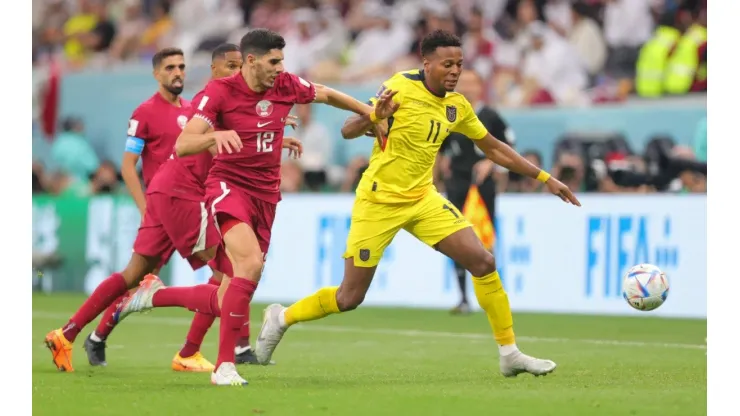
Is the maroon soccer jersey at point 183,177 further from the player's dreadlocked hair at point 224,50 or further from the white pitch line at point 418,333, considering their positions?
the white pitch line at point 418,333

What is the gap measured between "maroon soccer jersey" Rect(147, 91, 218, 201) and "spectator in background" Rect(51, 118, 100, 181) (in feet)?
35.6

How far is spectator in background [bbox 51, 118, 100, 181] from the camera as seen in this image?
20.5m

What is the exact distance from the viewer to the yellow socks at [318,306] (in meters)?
9.24

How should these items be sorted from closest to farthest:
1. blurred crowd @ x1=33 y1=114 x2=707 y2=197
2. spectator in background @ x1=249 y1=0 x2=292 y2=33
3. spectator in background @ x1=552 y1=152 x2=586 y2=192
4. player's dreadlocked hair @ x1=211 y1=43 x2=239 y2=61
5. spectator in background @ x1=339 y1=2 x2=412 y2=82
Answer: player's dreadlocked hair @ x1=211 y1=43 x2=239 y2=61 < blurred crowd @ x1=33 y1=114 x2=707 y2=197 < spectator in background @ x1=552 y1=152 x2=586 y2=192 < spectator in background @ x1=339 y1=2 x2=412 y2=82 < spectator in background @ x1=249 y1=0 x2=292 y2=33

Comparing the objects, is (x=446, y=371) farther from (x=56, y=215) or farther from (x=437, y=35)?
(x=56, y=215)

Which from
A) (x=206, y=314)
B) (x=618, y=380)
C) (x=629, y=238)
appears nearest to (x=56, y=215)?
(x=629, y=238)

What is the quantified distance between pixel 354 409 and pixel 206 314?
2.57 metres

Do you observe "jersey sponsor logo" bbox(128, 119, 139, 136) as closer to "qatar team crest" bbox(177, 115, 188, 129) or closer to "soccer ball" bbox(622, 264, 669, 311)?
"qatar team crest" bbox(177, 115, 188, 129)

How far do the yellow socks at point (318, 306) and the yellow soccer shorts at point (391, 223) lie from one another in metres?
0.31

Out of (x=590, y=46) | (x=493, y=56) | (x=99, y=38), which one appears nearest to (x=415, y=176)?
(x=590, y=46)

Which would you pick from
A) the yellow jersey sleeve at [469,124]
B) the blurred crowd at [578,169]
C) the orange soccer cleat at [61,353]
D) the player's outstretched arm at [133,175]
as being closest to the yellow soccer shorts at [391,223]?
the yellow jersey sleeve at [469,124]

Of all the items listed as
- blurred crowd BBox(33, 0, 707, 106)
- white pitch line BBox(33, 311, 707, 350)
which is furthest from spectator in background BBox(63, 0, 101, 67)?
white pitch line BBox(33, 311, 707, 350)

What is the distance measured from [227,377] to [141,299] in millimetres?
1900

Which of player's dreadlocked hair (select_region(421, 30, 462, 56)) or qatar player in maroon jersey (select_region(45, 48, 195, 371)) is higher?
player's dreadlocked hair (select_region(421, 30, 462, 56))
